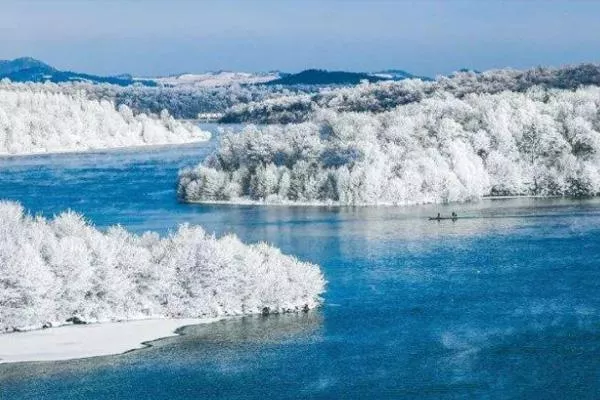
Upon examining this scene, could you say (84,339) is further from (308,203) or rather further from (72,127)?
(72,127)

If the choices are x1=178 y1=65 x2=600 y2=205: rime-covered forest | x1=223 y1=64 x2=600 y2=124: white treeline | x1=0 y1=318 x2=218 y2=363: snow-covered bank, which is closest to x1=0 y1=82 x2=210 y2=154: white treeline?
x1=223 y1=64 x2=600 y2=124: white treeline

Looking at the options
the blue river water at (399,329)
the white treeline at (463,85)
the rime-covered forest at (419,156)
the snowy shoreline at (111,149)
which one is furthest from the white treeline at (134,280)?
the snowy shoreline at (111,149)

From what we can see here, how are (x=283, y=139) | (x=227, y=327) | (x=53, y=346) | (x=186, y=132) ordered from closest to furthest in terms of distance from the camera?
(x=53, y=346)
(x=227, y=327)
(x=283, y=139)
(x=186, y=132)


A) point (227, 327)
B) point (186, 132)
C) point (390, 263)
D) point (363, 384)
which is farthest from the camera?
point (186, 132)

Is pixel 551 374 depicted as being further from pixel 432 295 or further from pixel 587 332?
pixel 432 295

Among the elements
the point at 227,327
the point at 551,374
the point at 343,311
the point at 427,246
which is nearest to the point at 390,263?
the point at 427,246

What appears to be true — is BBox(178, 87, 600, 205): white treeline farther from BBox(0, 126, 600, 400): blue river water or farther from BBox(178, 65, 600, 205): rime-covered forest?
BBox(0, 126, 600, 400): blue river water
